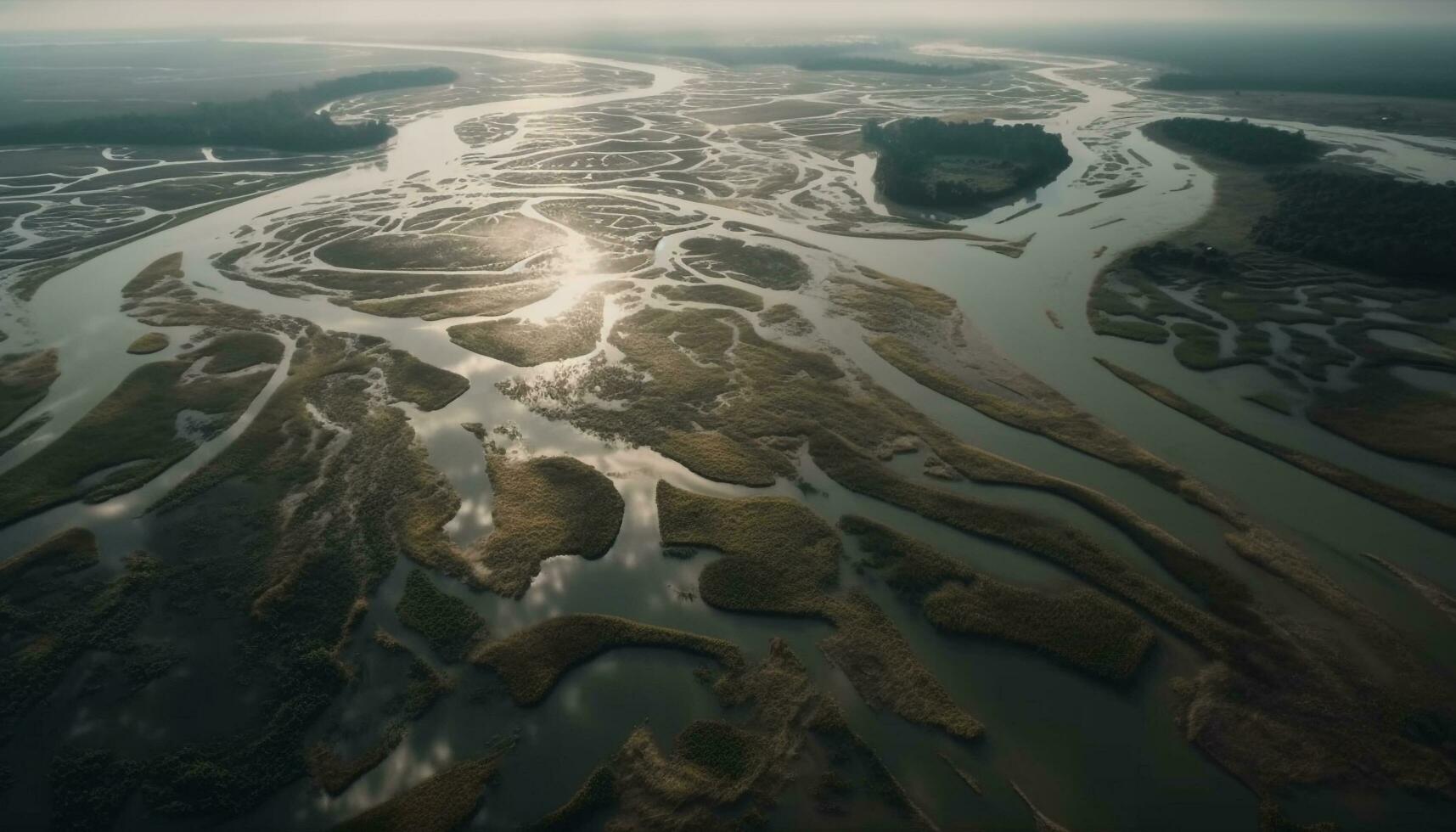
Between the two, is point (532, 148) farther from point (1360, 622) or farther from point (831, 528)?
point (1360, 622)

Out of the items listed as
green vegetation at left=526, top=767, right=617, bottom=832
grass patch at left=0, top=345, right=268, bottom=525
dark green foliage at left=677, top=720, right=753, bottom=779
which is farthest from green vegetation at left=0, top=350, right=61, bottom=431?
dark green foliage at left=677, top=720, right=753, bottom=779

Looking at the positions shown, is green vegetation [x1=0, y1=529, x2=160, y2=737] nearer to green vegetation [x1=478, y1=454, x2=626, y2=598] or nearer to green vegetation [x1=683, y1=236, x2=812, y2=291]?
green vegetation [x1=478, y1=454, x2=626, y2=598]

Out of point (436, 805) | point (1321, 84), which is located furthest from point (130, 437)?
point (1321, 84)

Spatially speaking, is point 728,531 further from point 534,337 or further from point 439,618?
point 534,337

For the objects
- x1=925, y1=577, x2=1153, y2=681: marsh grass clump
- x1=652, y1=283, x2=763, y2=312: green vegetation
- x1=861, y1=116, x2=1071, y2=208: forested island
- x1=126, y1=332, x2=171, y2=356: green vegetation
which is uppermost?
x1=861, y1=116, x2=1071, y2=208: forested island

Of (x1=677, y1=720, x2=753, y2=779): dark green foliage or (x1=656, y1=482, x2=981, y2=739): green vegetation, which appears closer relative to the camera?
(x1=677, y1=720, x2=753, y2=779): dark green foliage

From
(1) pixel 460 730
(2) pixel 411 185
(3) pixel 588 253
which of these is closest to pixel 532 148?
(2) pixel 411 185

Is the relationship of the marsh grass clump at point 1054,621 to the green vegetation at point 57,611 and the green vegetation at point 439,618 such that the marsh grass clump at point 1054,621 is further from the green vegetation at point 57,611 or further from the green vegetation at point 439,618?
the green vegetation at point 57,611

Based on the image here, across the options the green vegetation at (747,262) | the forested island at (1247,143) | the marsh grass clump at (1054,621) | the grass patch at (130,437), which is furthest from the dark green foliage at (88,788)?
the forested island at (1247,143)
